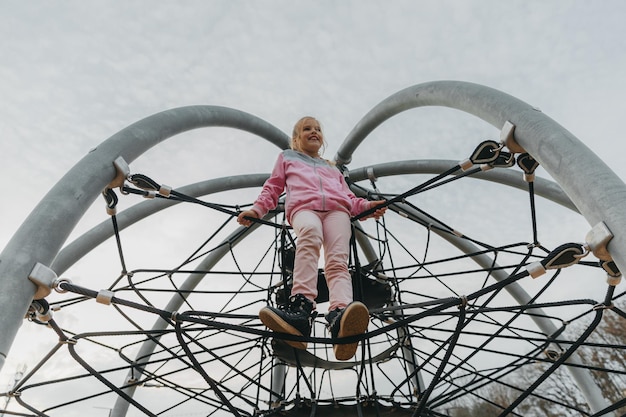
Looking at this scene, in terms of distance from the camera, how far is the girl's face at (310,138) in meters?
4.80

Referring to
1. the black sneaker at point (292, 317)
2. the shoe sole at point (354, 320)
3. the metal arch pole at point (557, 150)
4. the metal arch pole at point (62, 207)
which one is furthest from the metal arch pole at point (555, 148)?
the metal arch pole at point (62, 207)

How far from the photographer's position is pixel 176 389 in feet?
15.0

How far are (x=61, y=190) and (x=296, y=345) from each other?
197 centimetres

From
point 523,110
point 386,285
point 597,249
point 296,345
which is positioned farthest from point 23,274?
point 386,285

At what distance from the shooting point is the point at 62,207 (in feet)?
8.74

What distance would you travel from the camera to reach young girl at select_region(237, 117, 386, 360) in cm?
279

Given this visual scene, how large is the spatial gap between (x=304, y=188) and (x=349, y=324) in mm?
1705

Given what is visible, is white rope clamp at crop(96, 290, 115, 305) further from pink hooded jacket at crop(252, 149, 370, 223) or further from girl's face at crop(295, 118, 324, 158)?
girl's face at crop(295, 118, 324, 158)

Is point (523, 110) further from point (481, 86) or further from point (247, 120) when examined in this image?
point (247, 120)

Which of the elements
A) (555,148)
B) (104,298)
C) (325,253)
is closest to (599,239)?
(555,148)

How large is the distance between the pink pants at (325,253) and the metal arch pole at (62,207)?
1459 millimetres

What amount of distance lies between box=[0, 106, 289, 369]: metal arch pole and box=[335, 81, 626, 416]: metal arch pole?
245cm

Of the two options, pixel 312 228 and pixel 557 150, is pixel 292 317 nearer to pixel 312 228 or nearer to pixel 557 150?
pixel 312 228

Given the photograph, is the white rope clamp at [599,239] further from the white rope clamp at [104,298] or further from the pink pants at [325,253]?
the white rope clamp at [104,298]
